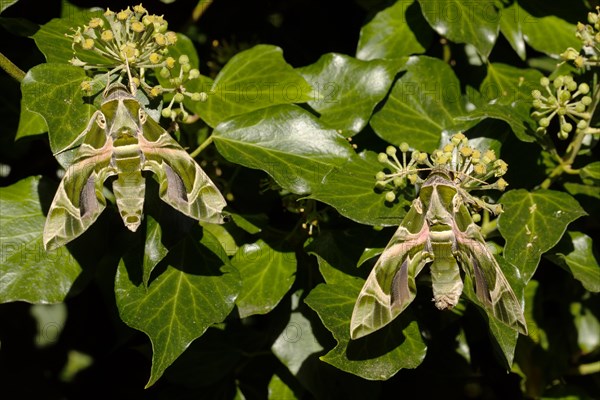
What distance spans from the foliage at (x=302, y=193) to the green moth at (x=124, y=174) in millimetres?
68

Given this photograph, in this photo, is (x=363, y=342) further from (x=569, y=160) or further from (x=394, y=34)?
(x=394, y=34)

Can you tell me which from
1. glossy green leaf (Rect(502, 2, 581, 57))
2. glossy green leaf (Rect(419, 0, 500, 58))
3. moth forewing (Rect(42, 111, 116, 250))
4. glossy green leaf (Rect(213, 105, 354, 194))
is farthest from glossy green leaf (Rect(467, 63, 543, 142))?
moth forewing (Rect(42, 111, 116, 250))

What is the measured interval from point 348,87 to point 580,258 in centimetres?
102

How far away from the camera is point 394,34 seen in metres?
3.32

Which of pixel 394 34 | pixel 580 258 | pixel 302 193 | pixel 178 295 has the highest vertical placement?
pixel 394 34

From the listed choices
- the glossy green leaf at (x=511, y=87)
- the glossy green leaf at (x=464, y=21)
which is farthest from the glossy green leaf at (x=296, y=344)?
the glossy green leaf at (x=464, y=21)

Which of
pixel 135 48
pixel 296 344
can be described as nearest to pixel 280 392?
pixel 296 344

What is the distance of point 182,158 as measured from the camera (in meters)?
2.54

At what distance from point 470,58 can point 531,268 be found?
1.14 meters

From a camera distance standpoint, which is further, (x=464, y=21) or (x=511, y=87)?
(x=511, y=87)

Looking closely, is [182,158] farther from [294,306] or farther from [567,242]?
[567,242]

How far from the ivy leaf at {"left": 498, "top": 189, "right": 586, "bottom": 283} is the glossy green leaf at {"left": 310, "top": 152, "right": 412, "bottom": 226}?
35 centimetres

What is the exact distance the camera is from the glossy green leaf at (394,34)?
330 centimetres

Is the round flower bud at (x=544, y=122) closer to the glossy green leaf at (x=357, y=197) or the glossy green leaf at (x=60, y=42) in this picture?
the glossy green leaf at (x=357, y=197)
